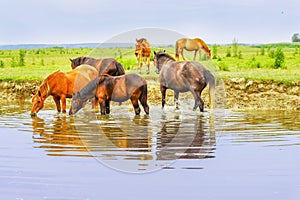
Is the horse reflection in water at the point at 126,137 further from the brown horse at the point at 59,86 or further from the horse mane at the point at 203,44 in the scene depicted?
the horse mane at the point at 203,44

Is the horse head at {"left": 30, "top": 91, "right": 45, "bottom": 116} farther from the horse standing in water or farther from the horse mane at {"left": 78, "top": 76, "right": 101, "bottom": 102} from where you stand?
Result: the horse standing in water

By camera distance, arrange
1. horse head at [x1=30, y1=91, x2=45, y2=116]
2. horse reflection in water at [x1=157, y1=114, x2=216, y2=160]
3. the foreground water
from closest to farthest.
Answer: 1. the foreground water
2. horse reflection in water at [x1=157, y1=114, x2=216, y2=160]
3. horse head at [x1=30, y1=91, x2=45, y2=116]

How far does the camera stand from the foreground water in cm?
686

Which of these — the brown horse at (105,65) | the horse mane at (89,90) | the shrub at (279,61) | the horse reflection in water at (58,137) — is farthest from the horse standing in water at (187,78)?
the shrub at (279,61)

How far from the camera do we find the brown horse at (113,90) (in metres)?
14.0

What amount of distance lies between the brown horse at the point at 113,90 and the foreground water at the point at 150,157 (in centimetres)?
46

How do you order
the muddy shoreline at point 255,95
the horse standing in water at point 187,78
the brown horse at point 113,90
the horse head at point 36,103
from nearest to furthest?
the brown horse at point 113,90 → the horse head at point 36,103 → the horse standing in water at point 187,78 → the muddy shoreline at point 255,95

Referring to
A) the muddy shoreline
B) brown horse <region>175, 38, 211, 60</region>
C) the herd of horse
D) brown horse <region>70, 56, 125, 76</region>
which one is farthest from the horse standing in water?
brown horse <region>175, 38, 211, 60</region>

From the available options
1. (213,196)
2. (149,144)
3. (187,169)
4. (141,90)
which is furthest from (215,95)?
(213,196)

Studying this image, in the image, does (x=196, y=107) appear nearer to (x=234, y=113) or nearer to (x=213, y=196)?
(x=234, y=113)

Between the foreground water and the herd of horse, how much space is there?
54 centimetres

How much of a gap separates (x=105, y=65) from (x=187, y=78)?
304 centimetres

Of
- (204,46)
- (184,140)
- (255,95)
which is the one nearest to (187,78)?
(255,95)

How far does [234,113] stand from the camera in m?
14.8
